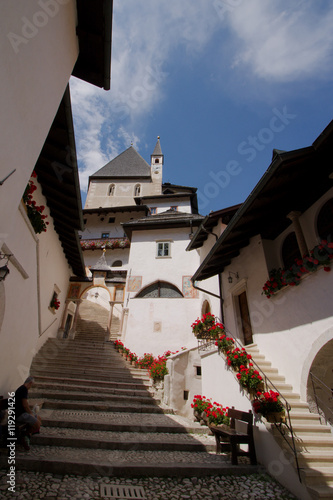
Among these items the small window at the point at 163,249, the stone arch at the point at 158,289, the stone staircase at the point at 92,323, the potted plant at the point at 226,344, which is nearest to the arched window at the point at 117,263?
the stone staircase at the point at 92,323

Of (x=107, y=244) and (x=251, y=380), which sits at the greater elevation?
(x=107, y=244)

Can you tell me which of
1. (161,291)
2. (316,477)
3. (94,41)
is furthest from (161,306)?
(94,41)

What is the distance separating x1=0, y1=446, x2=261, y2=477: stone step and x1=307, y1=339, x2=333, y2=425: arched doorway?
5.54ft

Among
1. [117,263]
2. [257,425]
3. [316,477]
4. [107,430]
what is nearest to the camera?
[316,477]

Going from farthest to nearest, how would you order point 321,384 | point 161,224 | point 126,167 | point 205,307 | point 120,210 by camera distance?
point 126,167
point 120,210
point 161,224
point 205,307
point 321,384

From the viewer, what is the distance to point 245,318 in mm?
7969

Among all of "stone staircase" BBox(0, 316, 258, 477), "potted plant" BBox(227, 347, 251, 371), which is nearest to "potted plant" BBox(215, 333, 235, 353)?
"potted plant" BBox(227, 347, 251, 371)

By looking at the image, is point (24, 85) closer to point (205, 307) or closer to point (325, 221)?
point (325, 221)

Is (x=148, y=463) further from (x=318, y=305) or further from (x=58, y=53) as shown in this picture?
(x=58, y=53)

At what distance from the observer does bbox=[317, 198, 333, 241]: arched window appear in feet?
16.4

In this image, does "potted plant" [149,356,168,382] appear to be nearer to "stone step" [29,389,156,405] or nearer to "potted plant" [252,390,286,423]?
"stone step" [29,389,156,405]

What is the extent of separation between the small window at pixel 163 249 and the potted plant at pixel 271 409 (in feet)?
37.5

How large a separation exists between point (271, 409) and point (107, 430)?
3.44m

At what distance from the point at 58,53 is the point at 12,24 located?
6.34ft
